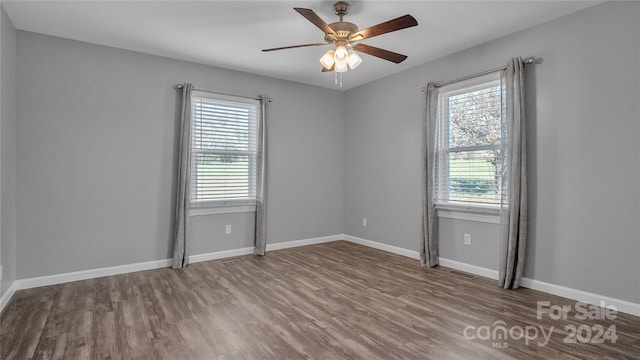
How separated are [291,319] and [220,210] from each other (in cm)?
242

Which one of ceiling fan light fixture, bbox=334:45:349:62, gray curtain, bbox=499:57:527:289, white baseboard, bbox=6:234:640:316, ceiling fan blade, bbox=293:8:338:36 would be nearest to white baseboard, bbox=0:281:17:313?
white baseboard, bbox=6:234:640:316

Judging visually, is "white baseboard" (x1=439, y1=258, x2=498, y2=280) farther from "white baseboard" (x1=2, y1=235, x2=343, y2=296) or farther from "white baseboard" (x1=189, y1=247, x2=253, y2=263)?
"white baseboard" (x1=189, y1=247, x2=253, y2=263)

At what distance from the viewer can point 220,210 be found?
4.76 m

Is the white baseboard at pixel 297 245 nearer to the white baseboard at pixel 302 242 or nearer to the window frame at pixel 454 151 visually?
the white baseboard at pixel 302 242

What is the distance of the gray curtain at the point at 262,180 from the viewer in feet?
16.3

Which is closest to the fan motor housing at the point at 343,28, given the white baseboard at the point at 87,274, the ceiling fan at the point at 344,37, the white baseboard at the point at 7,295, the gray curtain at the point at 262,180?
the ceiling fan at the point at 344,37

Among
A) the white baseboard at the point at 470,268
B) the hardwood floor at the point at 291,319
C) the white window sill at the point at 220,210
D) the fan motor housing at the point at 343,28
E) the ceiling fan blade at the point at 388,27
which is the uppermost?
the fan motor housing at the point at 343,28

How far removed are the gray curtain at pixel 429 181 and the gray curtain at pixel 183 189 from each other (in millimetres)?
3044

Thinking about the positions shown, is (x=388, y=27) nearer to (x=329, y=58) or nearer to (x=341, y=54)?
(x=341, y=54)

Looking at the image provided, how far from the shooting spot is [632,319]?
2744 millimetres

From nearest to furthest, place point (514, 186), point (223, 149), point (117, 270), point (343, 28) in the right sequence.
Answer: point (343, 28) → point (514, 186) → point (117, 270) → point (223, 149)

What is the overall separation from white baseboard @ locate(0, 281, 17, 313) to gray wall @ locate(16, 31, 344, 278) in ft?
0.60

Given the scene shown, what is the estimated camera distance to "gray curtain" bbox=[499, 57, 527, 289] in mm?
3449

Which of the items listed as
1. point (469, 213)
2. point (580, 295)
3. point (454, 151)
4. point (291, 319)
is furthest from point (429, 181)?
point (291, 319)
